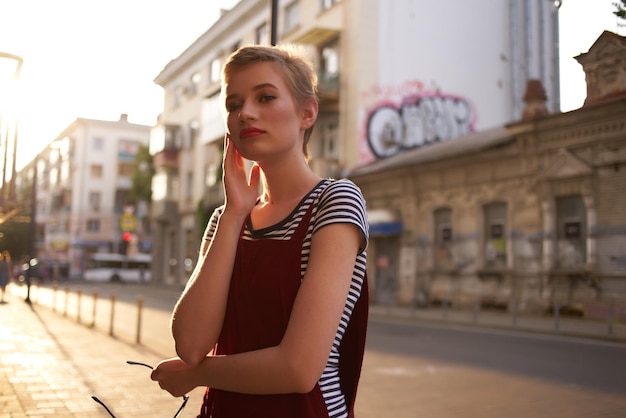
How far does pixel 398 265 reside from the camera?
87.9ft

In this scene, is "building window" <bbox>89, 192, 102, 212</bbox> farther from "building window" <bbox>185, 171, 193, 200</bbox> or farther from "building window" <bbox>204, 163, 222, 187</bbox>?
"building window" <bbox>204, 163, 222, 187</bbox>

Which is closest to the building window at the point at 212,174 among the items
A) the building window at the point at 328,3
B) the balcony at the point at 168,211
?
the balcony at the point at 168,211

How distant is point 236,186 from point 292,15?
113 feet

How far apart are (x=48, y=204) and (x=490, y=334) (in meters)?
75.4

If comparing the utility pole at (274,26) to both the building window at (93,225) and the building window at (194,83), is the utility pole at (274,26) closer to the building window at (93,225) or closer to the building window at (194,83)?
the building window at (194,83)

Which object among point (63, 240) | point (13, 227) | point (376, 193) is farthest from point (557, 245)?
point (63, 240)

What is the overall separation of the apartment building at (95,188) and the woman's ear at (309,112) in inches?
2682

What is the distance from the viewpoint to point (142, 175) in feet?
208

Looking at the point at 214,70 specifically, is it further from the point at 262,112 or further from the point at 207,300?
the point at 207,300

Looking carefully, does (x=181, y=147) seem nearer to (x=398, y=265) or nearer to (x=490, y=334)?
(x=398, y=265)

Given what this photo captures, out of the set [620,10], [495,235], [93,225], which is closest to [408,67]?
[495,235]

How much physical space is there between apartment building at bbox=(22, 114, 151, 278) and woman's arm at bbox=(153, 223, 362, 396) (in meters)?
68.4

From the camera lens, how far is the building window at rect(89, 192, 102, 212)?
2822 inches

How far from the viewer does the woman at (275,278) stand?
5.01 feet
